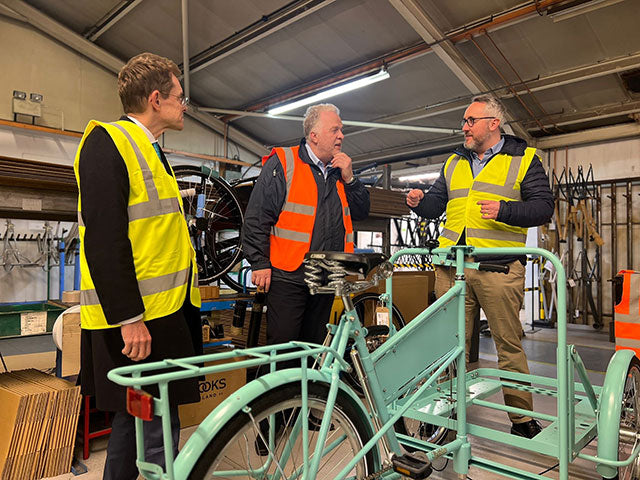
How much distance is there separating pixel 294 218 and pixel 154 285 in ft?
3.18

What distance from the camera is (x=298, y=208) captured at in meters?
2.16

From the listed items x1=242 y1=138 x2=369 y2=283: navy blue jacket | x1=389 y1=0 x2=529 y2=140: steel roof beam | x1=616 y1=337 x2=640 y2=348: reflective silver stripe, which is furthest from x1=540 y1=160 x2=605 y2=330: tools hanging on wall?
x1=242 y1=138 x2=369 y2=283: navy blue jacket

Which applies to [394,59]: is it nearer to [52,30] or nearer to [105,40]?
[105,40]

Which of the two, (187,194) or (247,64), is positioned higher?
(247,64)

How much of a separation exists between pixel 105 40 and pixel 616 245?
8618mm

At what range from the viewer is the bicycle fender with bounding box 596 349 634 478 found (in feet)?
4.74

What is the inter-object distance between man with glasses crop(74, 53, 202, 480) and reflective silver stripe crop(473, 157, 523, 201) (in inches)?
58.8

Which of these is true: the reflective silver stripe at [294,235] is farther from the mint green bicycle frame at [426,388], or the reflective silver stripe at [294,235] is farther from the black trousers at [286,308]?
the mint green bicycle frame at [426,388]

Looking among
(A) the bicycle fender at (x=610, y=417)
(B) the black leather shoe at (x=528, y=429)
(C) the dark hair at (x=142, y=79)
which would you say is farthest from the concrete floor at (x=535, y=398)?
(C) the dark hair at (x=142, y=79)

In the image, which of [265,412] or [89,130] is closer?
[265,412]

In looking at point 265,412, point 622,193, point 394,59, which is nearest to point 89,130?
point 265,412

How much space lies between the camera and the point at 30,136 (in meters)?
6.70

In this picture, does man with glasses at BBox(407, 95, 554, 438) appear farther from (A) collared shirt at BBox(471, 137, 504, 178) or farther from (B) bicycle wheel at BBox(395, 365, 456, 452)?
(B) bicycle wheel at BBox(395, 365, 456, 452)

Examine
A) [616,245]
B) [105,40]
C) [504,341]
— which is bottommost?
[504,341]
